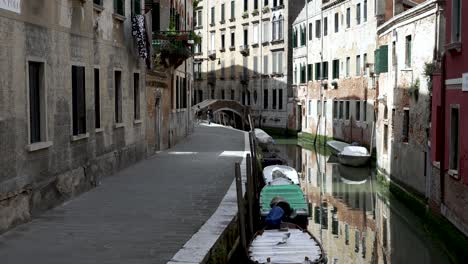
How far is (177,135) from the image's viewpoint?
2608 centimetres

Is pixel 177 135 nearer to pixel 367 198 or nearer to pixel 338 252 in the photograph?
pixel 367 198

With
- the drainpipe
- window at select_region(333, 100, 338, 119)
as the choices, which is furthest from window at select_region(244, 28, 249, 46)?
the drainpipe

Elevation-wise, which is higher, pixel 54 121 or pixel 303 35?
pixel 303 35

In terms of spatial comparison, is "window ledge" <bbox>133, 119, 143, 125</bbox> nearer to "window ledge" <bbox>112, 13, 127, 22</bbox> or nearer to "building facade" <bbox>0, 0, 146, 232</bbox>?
"building facade" <bbox>0, 0, 146, 232</bbox>

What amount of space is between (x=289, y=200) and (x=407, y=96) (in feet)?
25.7

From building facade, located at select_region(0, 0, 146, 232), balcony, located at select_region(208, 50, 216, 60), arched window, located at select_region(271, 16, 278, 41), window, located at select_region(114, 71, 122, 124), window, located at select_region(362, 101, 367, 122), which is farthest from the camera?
balcony, located at select_region(208, 50, 216, 60)

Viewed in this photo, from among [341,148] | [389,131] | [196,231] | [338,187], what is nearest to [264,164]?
[338,187]

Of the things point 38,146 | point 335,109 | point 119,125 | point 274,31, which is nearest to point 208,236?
point 38,146

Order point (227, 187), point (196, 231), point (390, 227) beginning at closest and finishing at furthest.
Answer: point (196, 231), point (227, 187), point (390, 227)

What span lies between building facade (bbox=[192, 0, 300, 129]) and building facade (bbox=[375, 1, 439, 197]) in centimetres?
2221

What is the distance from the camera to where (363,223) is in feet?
56.1

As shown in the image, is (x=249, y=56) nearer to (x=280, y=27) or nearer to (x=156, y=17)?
(x=280, y=27)

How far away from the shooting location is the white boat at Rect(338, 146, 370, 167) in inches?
1063

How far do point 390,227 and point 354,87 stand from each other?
16.9 metres
